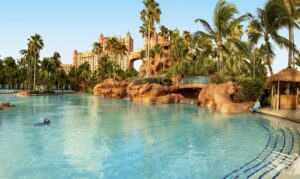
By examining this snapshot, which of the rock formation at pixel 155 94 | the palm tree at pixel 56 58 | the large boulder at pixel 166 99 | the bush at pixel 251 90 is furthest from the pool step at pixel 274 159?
the palm tree at pixel 56 58

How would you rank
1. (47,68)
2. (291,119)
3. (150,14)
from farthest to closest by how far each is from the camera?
(47,68) → (150,14) → (291,119)

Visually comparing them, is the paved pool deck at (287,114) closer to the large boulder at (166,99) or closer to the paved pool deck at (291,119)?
the paved pool deck at (291,119)

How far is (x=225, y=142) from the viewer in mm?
10117

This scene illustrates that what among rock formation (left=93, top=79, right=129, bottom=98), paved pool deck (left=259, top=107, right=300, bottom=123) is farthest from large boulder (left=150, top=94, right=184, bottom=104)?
rock formation (left=93, top=79, right=129, bottom=98)

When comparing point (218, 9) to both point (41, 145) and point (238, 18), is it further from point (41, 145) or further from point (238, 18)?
point (41, 145)

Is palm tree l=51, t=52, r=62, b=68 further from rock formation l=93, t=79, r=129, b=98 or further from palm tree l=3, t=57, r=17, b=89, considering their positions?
rock formation l=93, t=79, r=129, b=98

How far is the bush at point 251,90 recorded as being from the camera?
831 inches

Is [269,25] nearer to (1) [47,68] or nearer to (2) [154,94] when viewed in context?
(2) [154,94]

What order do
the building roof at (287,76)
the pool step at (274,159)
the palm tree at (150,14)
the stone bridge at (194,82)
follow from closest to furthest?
the pool step at (274,159) < the building roof at (287,76) < the stone bridge at (194,82) < the palm tree at (150,14)

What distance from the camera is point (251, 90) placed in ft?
69.2

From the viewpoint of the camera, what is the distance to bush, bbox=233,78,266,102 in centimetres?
2111

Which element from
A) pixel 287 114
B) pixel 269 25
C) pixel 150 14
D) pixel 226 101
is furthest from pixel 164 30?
pixel 287 114

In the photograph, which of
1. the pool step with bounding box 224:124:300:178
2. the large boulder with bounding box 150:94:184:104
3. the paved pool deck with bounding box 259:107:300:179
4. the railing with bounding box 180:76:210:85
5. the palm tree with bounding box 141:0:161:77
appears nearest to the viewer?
the paved pool deck with bounding box 259:107:300:179

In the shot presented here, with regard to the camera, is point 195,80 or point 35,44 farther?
point 35,44
